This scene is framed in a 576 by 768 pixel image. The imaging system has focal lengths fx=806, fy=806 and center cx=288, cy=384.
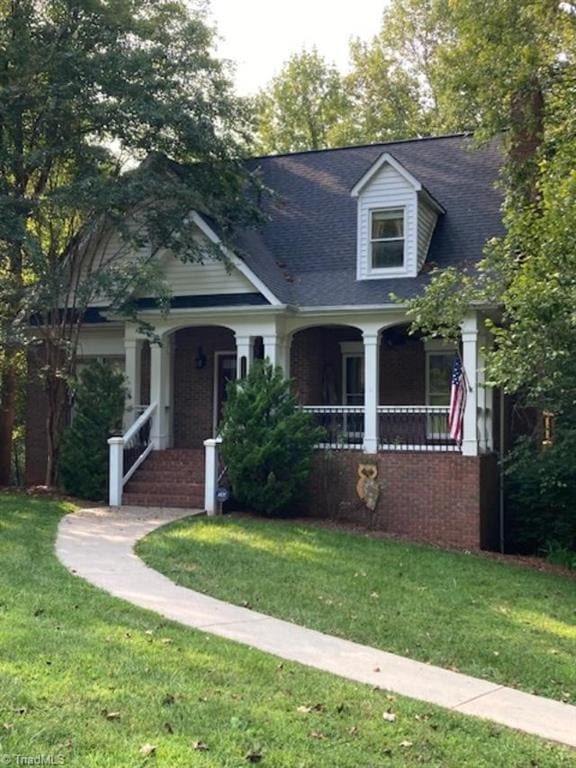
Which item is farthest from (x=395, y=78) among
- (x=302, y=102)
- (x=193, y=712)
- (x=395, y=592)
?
(x=193, y=712)

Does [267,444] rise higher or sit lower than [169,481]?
higher

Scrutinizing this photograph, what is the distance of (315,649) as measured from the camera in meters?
6.86

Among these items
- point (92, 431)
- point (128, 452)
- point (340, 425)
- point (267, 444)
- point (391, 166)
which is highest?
point (391, 166)

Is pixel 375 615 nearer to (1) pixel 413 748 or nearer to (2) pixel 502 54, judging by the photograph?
(1) pixel 413 748

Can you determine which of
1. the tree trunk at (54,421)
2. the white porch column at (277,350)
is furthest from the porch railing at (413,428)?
the tree trunk at (54,421)

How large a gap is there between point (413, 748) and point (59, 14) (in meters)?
16.2

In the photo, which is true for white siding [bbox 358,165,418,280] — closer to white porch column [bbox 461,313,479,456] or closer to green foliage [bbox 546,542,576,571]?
white porch column [bbox 461,313,479,456]

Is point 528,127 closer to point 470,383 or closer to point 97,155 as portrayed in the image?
point 470,383

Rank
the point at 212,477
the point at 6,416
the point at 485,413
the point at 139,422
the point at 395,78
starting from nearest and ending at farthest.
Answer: the point at 212,477, the point at 485,413, the point at 139,422, the point at 6,416, the point at 395,78

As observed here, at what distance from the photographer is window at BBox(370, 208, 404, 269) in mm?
16625

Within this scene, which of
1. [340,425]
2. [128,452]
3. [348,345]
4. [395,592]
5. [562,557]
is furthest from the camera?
[348,345]

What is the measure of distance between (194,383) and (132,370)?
194cm

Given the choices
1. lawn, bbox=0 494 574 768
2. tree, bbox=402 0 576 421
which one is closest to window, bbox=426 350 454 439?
tree, bbox=402 0 576 421

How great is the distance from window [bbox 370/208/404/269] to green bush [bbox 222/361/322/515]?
378cm
